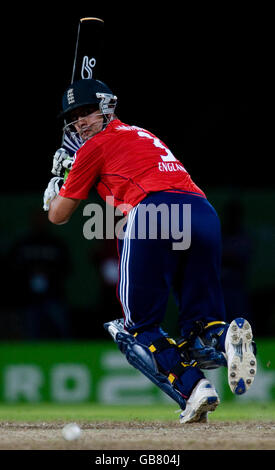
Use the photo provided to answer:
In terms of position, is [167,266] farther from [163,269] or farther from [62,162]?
[62,162]

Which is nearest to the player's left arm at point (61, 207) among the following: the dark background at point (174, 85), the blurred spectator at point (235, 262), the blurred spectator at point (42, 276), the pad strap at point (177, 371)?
the pad strap at point (177, 371)

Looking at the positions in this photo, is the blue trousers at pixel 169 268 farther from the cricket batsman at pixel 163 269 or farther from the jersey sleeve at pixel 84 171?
the jersey sleeve at pixel 84 171

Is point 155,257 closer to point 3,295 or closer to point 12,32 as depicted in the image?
point 3,295

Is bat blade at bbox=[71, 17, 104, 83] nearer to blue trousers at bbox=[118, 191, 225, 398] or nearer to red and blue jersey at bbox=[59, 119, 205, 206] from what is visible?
red and blue jersey at bbox=[59, 119, 205, 206]

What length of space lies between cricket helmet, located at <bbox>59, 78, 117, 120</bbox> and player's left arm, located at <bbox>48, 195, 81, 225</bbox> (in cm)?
55

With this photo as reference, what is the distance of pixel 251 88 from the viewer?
1231 centimetres

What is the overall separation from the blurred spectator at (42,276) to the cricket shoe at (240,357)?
17.0ft

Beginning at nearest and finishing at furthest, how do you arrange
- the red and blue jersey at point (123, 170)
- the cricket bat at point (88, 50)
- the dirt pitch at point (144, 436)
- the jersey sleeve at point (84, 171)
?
the dirt pitch at point (144, 436), the red and blue jersey at point (123, 170), the jersey sleeve at point (84, 171), the cricket bat at point (88, 50)

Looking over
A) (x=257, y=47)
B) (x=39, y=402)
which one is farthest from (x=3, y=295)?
(x=257, y=47)

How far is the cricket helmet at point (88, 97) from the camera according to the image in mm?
5219

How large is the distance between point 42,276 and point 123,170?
4.93 metres

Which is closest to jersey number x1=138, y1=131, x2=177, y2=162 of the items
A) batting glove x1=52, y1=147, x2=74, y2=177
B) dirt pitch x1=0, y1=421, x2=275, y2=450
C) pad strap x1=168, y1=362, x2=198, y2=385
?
batting glove x1=52, y1=147, x2=74, y2=177

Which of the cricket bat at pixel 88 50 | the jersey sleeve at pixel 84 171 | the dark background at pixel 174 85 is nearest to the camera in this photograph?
the jersey sleeve at pixel 84 171

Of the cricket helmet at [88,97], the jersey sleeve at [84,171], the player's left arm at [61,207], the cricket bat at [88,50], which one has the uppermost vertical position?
the cricket bat at [88,50]
